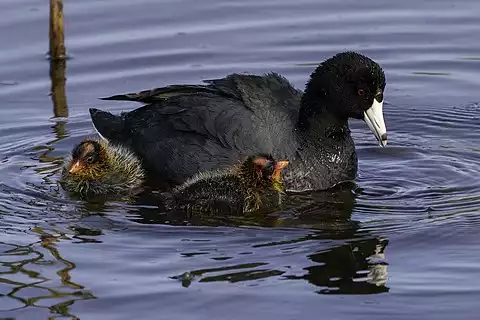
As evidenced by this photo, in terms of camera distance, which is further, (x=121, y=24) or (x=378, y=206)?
(x=121, y=24)

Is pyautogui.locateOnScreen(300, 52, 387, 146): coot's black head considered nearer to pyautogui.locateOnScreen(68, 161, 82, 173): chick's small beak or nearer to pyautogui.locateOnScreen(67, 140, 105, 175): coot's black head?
pyautogui.locateOnScreen(67, 140, 105, 175): coot's black head

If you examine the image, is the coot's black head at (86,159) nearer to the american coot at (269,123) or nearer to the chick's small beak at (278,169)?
the american coot at (269,123)

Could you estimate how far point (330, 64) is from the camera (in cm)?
843

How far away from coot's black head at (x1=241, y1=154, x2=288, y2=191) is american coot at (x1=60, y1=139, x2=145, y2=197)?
3.19 feet

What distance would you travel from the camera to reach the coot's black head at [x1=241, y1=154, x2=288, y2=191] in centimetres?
779

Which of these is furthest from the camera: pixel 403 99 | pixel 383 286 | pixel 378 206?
pixel 403 99

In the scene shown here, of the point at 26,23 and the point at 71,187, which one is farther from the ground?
the point at 26,23

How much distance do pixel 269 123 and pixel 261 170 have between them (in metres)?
0.58

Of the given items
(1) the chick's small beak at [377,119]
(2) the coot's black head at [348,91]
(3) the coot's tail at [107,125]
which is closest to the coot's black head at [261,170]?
(2) the coot's black head at [348,91]

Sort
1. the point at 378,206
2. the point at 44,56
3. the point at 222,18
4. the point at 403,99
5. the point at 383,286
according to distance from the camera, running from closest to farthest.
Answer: the point at 383,286
the point at 378,206
the point at 403,99
the point at 44,56
the point at 222,18

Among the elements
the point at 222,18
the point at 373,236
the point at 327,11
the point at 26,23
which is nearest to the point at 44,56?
the point at 26,23

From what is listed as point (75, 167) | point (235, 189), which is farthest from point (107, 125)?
point (235, 189)

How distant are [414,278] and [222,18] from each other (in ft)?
19.5

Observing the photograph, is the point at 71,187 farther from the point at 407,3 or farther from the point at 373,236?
the point at 407,3
